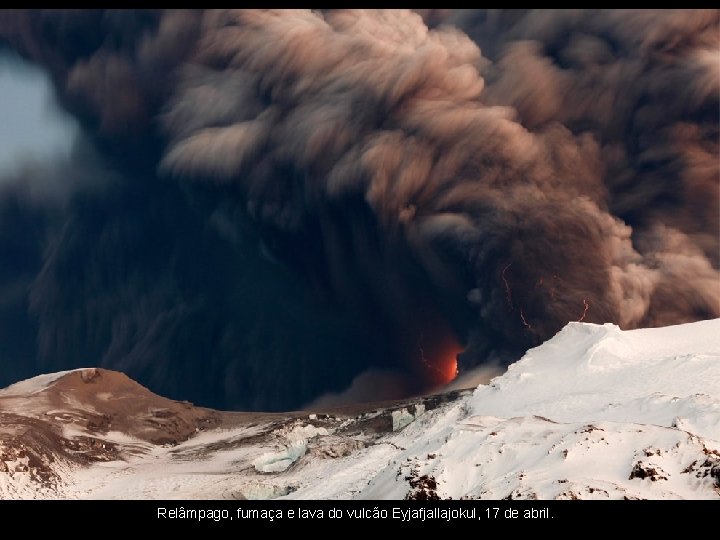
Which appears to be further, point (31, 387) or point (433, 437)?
point (31, 387)

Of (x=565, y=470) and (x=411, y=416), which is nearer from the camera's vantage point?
(x=565, y=470)

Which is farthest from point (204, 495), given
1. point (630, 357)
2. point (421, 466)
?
point (630, 357)

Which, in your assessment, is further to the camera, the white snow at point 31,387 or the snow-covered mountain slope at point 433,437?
the white snow at point 31,387

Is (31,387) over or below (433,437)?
below

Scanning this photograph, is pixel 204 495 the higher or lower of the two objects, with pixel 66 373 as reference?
lower

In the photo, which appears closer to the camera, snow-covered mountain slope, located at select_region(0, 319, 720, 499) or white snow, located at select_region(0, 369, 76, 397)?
snow-covered mountain slope, located at select_region(0, 319, 720, 499)
